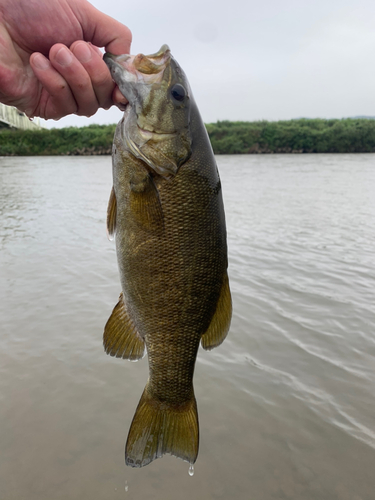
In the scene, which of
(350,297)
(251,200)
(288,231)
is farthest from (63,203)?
(350,297)

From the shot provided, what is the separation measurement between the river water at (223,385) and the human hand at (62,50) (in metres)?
2.73

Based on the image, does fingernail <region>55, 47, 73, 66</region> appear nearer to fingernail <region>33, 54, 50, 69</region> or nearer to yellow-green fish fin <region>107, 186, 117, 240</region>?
fingernail <region>33, 54, 50, 69</region>

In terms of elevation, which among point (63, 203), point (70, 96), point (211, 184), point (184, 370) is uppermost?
point (70, 96)

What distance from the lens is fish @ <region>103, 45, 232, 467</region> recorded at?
2002 millimetres

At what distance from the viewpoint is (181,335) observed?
221cm

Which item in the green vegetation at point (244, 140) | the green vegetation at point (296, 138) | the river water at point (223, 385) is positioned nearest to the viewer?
the river water at point (223, 385)

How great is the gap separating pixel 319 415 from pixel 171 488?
1708 mm

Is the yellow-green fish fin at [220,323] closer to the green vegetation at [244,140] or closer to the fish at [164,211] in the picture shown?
the fish at [164,211]

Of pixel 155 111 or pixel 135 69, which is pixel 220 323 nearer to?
pixel 155 111

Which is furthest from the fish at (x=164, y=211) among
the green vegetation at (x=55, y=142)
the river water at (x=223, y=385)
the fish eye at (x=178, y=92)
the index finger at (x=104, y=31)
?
the green vegetation at (x=55, y=142)

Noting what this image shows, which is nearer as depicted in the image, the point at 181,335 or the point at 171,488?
the point at 181,335

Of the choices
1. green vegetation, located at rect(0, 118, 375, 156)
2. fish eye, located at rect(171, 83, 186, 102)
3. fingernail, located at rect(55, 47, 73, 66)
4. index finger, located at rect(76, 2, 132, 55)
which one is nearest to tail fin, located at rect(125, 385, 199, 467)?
fish eye, located at rect(171, 83, 186, 102)

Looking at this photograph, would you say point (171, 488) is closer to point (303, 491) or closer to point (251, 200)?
point (303, 491)

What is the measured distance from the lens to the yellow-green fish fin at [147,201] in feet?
6.55
